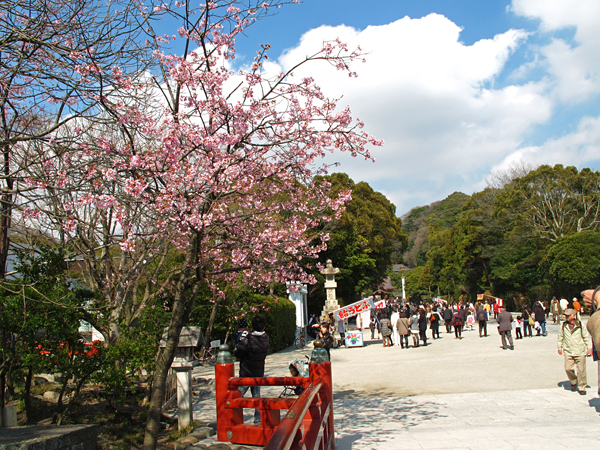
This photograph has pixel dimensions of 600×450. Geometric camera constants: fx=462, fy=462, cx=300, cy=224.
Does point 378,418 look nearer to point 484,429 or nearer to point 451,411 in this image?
point 451,411

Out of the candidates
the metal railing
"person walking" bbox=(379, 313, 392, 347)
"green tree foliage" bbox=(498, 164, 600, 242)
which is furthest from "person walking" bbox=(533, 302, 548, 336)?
"green tree foliage" bbox=(498, 164, 600, 242)

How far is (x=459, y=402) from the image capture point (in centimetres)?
812

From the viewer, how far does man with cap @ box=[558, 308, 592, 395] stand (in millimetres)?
8320

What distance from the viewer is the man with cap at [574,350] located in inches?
328

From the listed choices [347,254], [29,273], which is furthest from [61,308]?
[347,254]

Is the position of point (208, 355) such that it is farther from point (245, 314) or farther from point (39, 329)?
point (39, 329)

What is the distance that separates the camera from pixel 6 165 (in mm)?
5820

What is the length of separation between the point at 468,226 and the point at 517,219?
36.6 feet

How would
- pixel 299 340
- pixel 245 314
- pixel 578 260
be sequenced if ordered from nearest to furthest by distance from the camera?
pixel 245 314, pixel 299 340, pixel 578 260

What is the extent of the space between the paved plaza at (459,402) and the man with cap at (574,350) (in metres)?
0.28

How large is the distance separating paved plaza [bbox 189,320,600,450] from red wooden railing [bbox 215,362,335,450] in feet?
2.71

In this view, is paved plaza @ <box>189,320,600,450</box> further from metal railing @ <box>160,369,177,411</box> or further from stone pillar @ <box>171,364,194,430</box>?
stone pillar @ <box>171,364,194,430</box>

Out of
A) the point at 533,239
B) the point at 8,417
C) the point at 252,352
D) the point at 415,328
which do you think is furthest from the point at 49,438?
the point at 533,239

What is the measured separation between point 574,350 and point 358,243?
26631 mm
